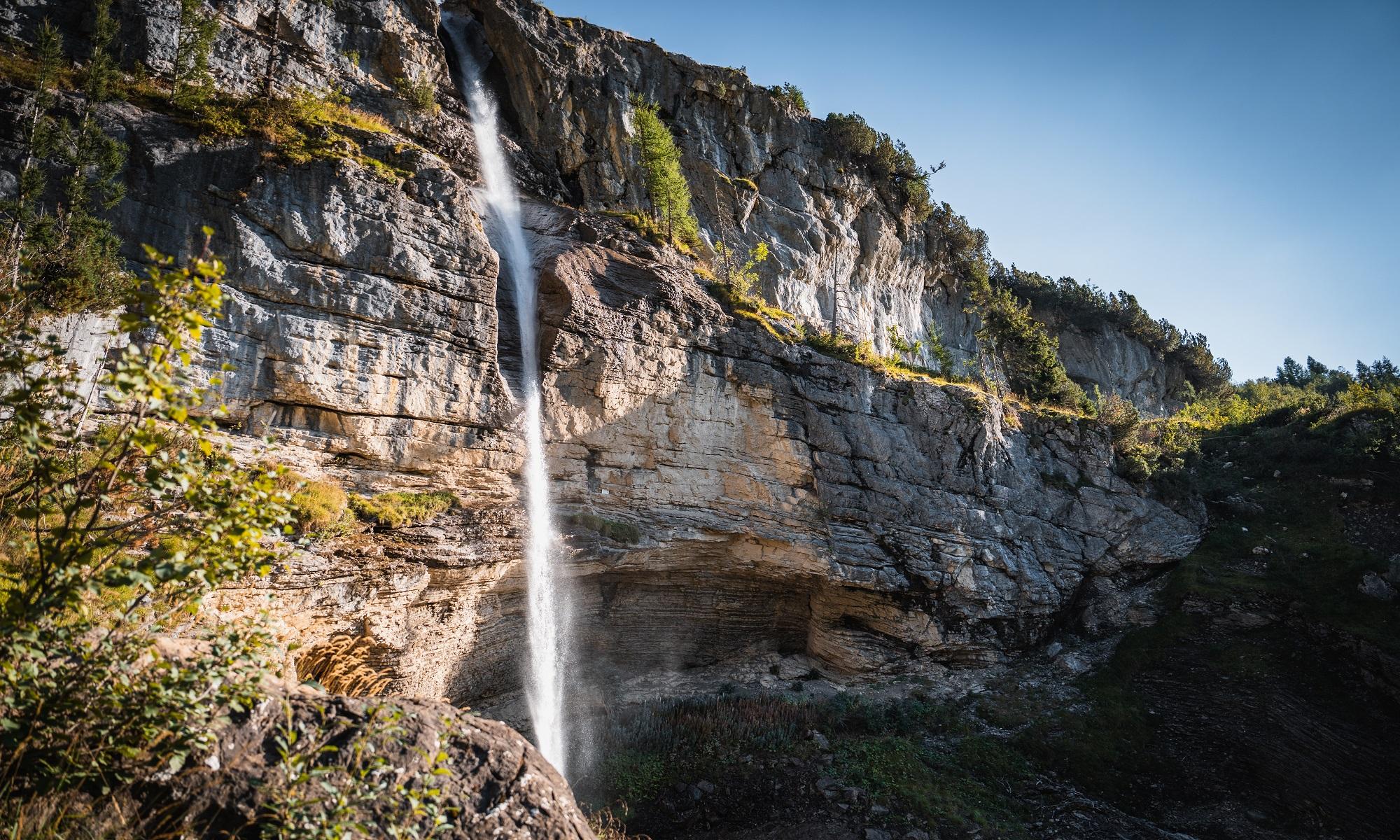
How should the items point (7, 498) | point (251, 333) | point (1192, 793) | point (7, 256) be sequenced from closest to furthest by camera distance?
point (7, 498) → point (7, 256) → point (251, 333) → point (1192, 793)

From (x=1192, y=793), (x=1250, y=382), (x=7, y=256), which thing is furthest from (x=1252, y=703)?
(x=1250, y=382)

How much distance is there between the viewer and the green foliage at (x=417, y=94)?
70.3 feet

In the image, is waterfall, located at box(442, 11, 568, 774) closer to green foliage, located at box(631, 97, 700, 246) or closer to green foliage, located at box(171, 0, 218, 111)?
green foliage, located at box(631, 97, 700, 246)

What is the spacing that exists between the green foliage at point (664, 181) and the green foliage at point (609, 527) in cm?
1187

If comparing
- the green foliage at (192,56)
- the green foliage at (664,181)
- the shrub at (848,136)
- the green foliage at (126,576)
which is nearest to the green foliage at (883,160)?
the shrub at (848,136)

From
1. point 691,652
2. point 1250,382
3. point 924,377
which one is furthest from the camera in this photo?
point 1250,382

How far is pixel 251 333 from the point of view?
14.1m

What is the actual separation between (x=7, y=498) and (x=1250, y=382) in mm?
76716

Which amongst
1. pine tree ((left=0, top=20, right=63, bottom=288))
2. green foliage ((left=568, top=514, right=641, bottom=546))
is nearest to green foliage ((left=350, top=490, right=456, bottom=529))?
green foliage ((left=568, top=514, right=641, bottom=546))

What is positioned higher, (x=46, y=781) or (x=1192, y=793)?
(x=46, y=781)

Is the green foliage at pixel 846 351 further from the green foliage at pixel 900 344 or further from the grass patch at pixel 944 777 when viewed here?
the grass patch at pixel 944 777

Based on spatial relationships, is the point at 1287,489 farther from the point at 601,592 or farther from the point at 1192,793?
the point at 601,592

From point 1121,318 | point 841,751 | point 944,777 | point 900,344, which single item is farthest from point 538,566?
point 1121,318

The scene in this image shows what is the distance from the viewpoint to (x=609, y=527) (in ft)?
58.1
